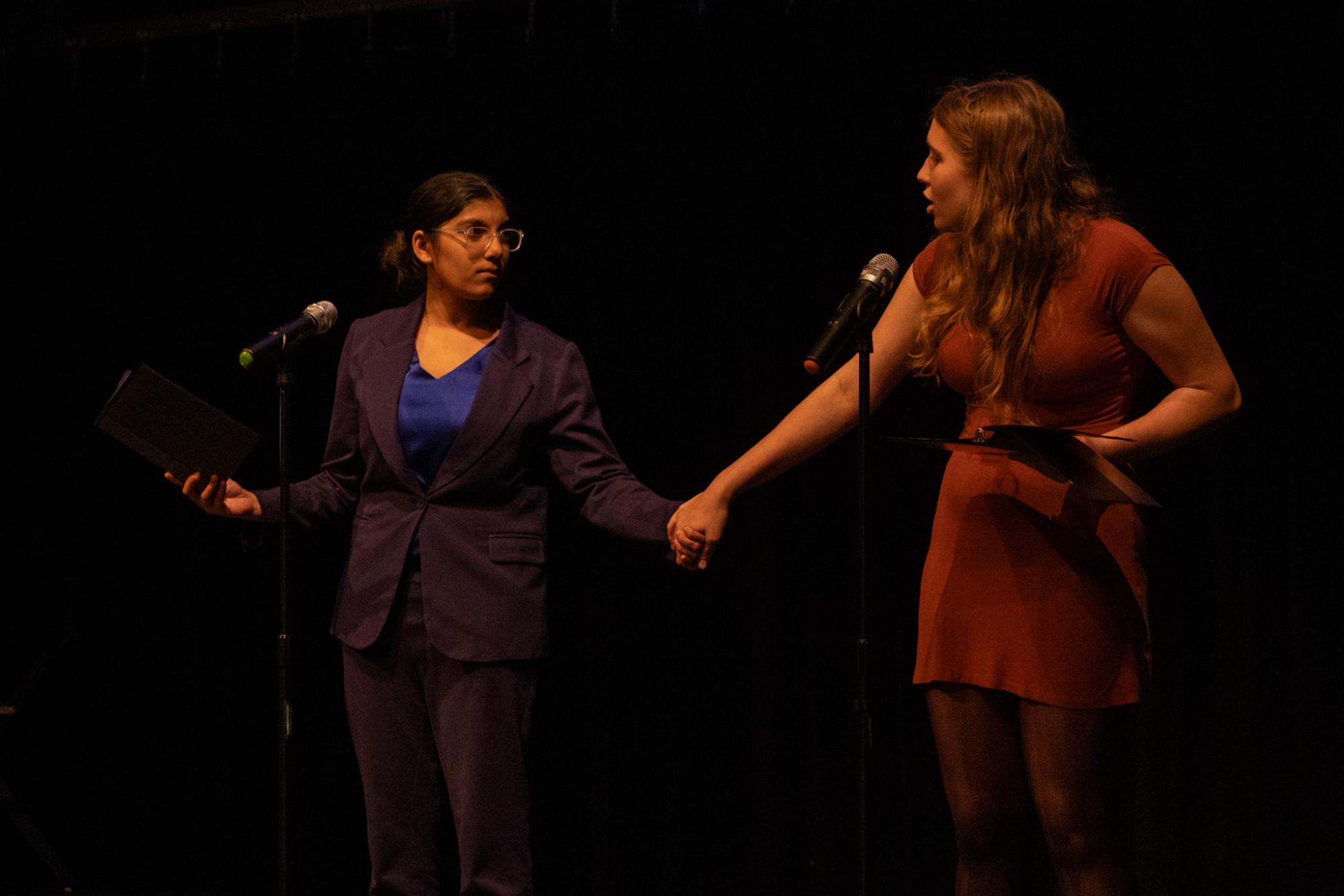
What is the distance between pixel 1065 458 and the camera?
1.75 meters

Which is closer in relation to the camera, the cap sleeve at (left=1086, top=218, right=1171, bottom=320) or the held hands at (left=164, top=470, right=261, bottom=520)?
the cap sleeve at (left=1086, top=218, right=1171, bottom=320)

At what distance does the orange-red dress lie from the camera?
1.92 meters

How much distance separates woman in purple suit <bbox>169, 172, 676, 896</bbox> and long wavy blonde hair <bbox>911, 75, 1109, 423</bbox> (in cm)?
87

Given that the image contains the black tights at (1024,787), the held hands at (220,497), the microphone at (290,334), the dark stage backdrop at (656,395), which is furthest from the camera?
the dark stage backdrop at (656,395)

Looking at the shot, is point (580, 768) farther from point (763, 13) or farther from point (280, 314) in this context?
point (763, 13)

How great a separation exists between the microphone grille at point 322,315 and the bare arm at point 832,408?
2.78ft

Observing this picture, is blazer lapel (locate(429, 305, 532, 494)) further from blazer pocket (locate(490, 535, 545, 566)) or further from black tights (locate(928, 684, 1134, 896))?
black tights (locate(928, 684, 1134, 896))

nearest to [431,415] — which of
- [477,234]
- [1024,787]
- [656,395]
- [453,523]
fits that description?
[453,523]

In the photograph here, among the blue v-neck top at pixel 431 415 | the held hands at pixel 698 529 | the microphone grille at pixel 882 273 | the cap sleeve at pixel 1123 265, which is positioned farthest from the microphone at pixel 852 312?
the blue v-neck top at pixel 431 415

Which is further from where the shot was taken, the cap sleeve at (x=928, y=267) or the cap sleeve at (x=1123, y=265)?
the cap sleeve at (x=928, y=267)

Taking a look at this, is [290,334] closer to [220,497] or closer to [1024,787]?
[220,497]

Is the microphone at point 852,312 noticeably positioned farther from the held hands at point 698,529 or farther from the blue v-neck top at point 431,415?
the blue v-neck top at point 431,415

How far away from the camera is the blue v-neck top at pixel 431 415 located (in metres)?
2.66

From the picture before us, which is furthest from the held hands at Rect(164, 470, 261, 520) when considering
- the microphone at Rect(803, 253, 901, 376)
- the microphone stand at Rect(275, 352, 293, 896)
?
the microphone at Rect(803, 253, 901, 376)
